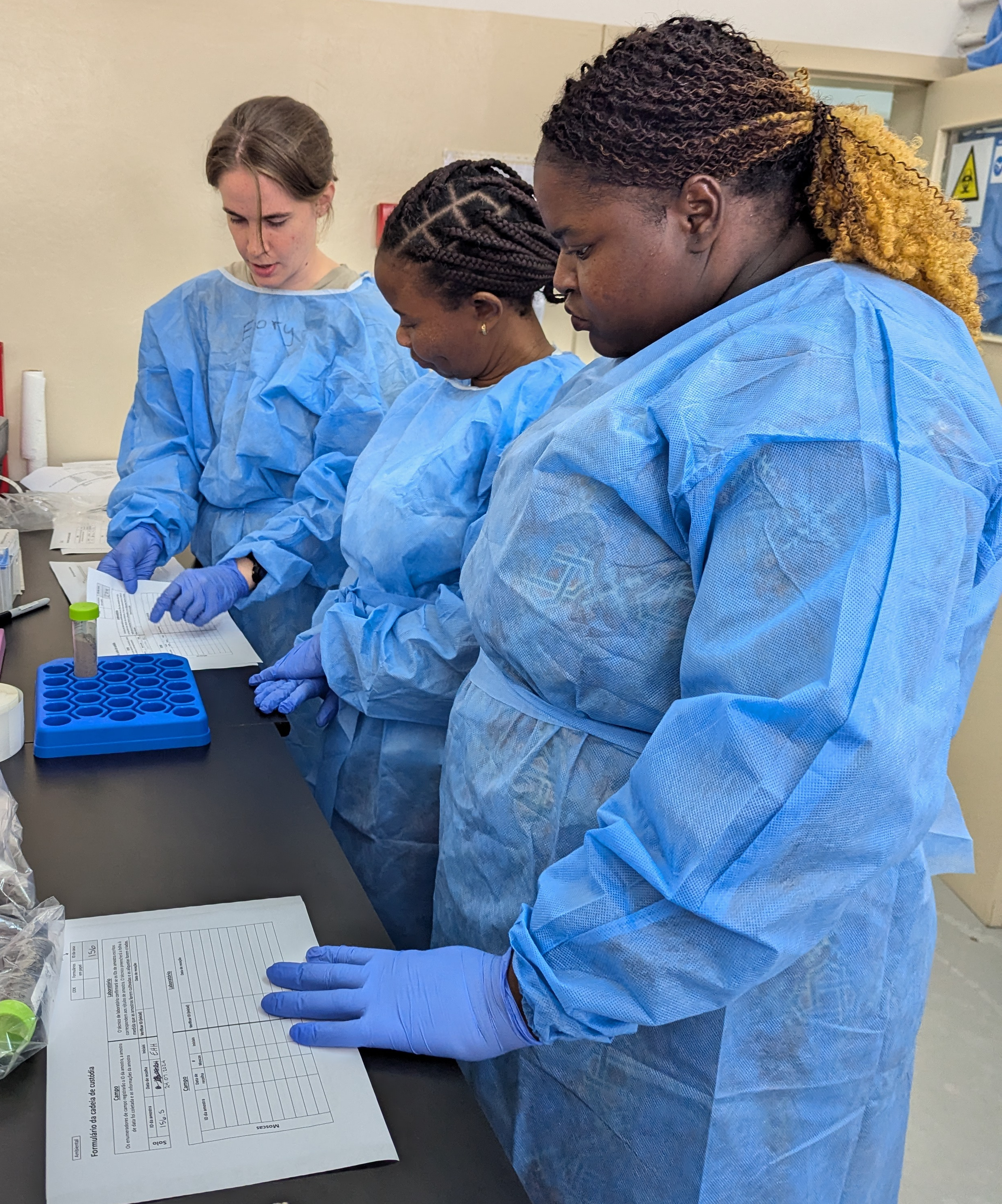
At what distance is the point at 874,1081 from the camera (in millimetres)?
911

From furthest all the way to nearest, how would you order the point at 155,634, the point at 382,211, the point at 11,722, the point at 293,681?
the point at 382,211 < the point at 155,634 < the point at 293,681 < the point at 11,722

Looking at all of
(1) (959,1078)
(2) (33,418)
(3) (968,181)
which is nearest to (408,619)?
(1) (959,1078)

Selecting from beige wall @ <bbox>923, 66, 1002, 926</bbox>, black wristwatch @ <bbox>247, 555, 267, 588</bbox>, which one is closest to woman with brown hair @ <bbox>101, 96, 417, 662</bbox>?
black wristwatch @ <bbox>247, 555, 267, 588</bbox>

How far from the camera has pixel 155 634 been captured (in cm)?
169

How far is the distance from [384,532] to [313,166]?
2.84 ft

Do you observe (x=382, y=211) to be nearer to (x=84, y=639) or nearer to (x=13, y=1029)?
(x=84, y=639)

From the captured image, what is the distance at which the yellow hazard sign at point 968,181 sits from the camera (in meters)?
2.68

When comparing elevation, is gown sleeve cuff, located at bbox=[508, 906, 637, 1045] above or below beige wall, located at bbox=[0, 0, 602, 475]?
below

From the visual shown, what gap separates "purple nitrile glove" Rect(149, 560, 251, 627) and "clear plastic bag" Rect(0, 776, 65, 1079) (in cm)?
74

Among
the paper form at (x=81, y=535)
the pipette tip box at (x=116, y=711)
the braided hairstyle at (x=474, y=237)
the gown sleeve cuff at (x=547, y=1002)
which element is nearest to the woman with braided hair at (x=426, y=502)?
the braided hairstyle at (x=474, y=237)

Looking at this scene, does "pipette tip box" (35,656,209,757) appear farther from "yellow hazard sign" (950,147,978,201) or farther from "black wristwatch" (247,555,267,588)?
"yellow hazard sign" (950,147,978,201)

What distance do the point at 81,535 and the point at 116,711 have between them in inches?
45.3

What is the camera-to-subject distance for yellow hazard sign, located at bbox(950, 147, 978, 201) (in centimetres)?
268

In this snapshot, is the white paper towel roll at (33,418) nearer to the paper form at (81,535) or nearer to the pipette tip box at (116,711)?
the paper form at (81,535)
